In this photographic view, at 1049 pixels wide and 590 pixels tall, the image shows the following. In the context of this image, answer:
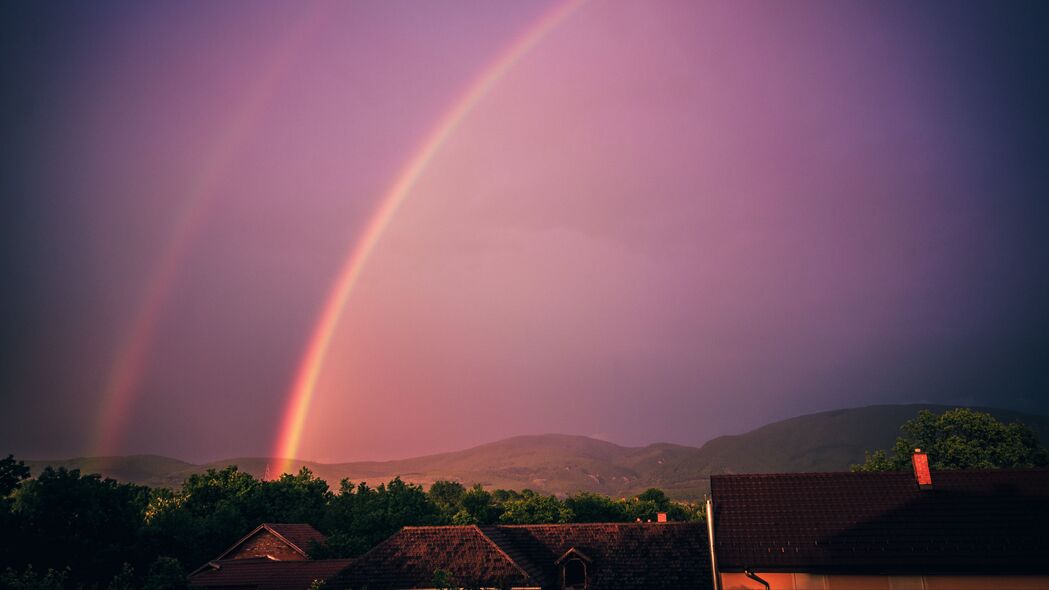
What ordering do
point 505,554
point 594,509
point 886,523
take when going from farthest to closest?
point 594,509, point 505,554, point 886,523

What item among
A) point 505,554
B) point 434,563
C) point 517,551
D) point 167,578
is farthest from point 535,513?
point 167,578

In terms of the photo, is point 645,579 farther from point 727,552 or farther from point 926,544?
point 926,544

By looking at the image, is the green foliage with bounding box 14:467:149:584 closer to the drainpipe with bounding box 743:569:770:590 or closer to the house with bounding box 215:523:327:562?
the house with bounding box 215:523:327:562

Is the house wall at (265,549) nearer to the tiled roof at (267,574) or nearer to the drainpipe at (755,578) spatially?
the tiled roof at (267,574)

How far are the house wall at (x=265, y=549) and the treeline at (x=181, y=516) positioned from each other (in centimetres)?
218

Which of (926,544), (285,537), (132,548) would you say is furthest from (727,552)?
(285,537)

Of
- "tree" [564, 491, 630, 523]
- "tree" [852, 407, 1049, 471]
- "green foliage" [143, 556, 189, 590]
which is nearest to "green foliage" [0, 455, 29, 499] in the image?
"green foliage" [143, 556, 189, 590]

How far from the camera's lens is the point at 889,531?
29406mm

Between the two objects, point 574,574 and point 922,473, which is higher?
point 922,473

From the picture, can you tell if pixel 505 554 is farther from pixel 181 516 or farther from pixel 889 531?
pixel 181 516

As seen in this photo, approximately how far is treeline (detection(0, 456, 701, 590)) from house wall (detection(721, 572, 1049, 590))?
22165mm

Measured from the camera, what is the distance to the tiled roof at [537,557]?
36.8 metres

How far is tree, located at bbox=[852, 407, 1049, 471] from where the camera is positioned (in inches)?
2424

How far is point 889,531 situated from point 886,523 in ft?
1.78
